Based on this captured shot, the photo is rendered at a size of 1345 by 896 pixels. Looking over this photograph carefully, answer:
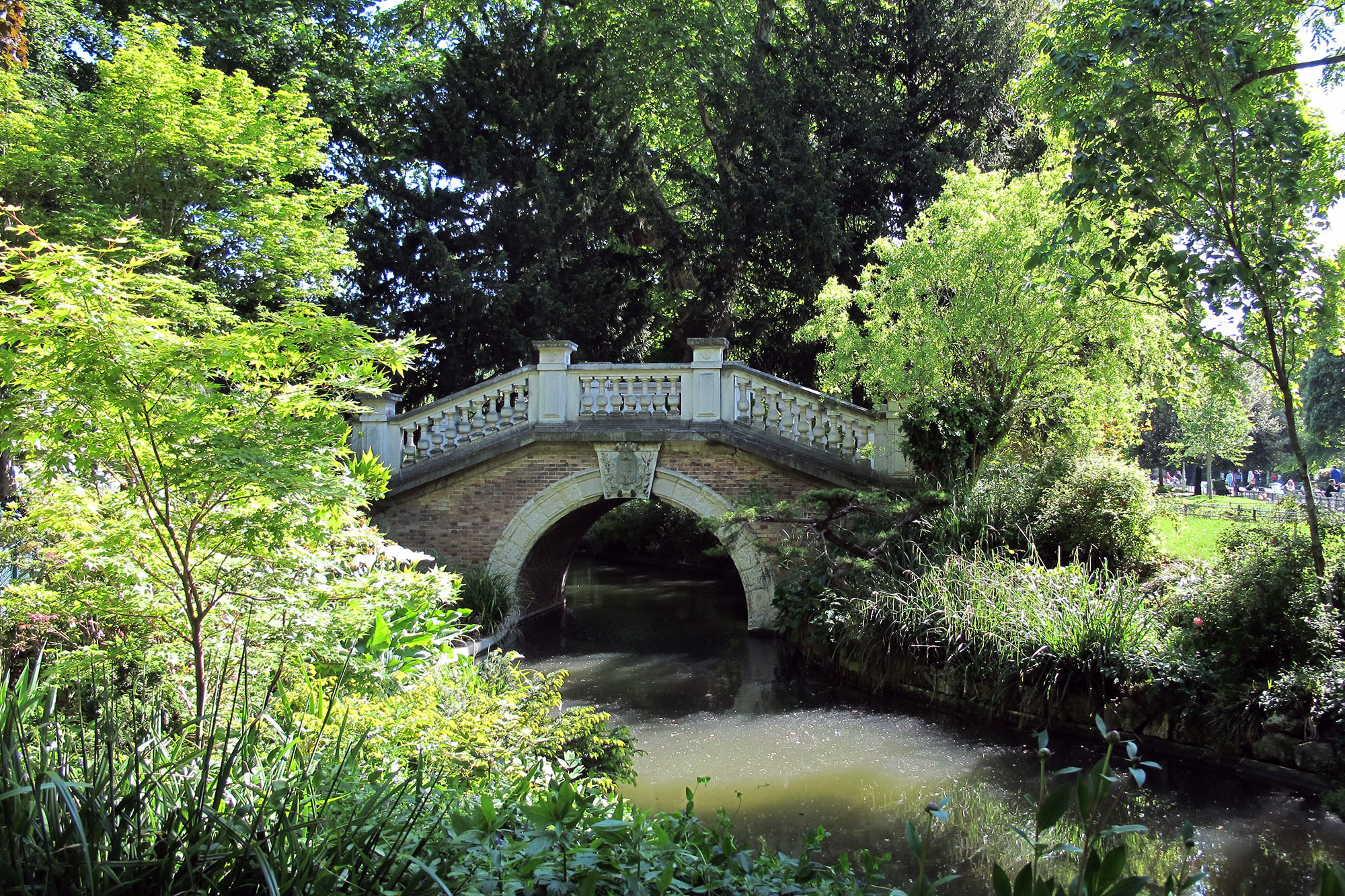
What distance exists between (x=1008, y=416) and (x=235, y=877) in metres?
9.79

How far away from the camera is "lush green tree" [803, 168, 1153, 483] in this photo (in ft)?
32.7

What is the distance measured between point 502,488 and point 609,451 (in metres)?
1.58

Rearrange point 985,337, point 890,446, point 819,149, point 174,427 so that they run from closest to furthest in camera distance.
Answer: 1. point 174,427
2. point 985,337
3. point 890,446
4. point 819,149

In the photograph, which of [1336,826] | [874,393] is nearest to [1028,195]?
[874,393]

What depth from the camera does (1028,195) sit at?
1049 cm

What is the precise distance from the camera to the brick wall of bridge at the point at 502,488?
447 inches

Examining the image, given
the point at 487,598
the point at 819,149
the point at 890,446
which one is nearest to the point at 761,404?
the point at 890,446

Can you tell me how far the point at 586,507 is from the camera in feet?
43.6

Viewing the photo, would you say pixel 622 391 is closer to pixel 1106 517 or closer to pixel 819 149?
pixel 1106 517

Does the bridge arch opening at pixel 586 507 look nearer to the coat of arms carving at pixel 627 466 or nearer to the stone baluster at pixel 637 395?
the coat of arms carving at pixel 627 466

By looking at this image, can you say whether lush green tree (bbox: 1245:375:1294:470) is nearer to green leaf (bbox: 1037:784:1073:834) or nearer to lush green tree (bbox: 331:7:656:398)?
lush green tree (bbox: 331:7:656:398)

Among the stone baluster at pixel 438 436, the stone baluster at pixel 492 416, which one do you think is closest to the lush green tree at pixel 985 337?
the stone baluster at pixel 492 416

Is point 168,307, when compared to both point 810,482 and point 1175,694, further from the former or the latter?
point 810,482

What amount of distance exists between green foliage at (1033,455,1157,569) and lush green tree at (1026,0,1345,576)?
1691mm
